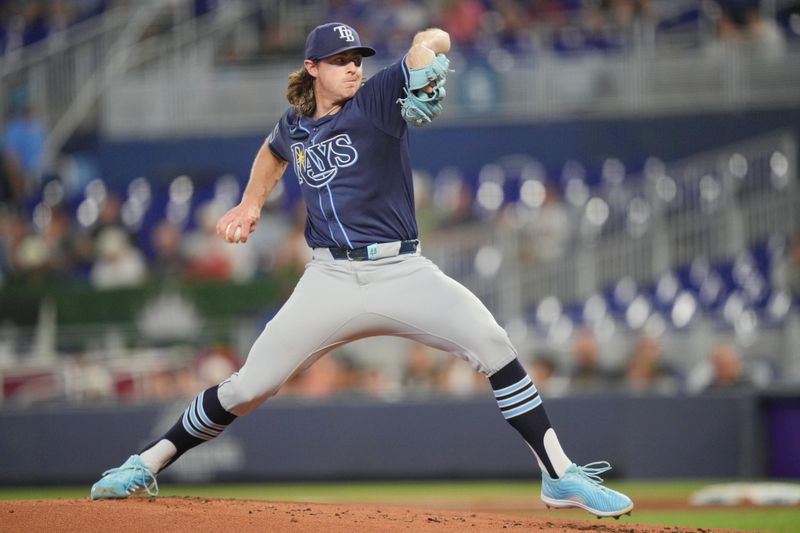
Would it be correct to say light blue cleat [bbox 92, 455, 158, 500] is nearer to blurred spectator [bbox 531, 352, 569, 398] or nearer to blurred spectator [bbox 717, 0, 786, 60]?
blurred spectator [bbox 531, 352, 569, 398]

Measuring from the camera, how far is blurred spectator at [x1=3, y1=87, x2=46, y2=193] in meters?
17.2

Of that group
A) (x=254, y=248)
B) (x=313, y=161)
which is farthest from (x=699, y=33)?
(x=313, y=161)

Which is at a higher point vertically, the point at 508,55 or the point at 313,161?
the point at 508,55

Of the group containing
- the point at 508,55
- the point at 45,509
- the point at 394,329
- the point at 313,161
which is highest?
the point at 508,55

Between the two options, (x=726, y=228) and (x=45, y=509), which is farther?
(x=726, y=228)

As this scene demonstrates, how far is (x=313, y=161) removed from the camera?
567 centimetres

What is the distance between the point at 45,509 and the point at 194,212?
431 inches

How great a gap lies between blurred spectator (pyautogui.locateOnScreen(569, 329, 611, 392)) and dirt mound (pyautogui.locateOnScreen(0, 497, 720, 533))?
643 cm

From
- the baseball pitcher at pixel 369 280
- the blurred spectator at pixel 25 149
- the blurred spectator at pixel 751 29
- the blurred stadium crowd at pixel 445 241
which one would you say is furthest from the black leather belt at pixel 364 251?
the blurred spectator at pixel 25 149

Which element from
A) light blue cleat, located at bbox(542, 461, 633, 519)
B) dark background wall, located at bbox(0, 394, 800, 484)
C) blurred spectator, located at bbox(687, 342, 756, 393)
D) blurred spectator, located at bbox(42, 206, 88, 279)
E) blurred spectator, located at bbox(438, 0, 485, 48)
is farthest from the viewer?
blurred spectator, located at bbox(438, 0, 485, 48)

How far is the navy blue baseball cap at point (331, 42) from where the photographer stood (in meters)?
5.53

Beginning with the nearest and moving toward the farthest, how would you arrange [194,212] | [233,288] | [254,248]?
[233,288] < [254,248] < [194,212]

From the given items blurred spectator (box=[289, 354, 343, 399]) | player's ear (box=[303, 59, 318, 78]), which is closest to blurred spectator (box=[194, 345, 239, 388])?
blurred spectator (box=[289, 354, 343, 399])

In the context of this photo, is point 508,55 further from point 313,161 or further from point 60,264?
point 313,161
